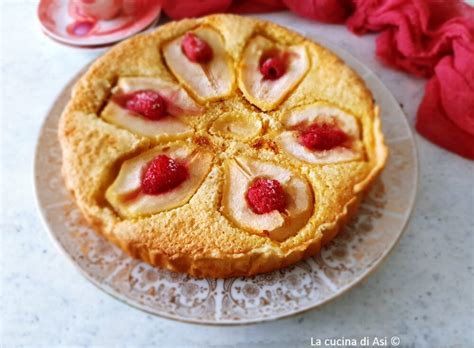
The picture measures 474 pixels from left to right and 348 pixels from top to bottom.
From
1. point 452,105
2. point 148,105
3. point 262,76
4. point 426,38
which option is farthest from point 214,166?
point 426,38

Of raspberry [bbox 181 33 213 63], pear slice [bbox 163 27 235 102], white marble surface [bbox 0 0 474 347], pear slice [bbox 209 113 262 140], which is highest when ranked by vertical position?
raspberry [bbox 181 33 213 63]

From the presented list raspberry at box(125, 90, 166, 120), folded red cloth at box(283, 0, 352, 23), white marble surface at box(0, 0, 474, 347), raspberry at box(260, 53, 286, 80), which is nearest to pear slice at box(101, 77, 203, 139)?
raspberry at box(125, 90, 166, 120)

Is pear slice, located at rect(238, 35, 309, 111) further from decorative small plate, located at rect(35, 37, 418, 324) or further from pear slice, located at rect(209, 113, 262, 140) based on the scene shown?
decorative small plate, located at rect(35, 37, 418, 324)

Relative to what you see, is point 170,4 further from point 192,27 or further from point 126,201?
point 126,201

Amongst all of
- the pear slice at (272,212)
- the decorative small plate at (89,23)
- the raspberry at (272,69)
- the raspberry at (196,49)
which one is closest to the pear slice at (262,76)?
the raspberry at (272,69)

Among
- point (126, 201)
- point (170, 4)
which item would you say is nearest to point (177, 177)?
point (126, 201)

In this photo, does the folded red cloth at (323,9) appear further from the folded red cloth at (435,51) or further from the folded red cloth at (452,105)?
the folded red cloth at (452,105)

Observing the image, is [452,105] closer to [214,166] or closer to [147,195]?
[214,166]

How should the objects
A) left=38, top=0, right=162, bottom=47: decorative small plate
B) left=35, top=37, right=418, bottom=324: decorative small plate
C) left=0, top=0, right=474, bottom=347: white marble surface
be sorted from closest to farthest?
left=35, top=37, right=418, bottom=324: decorative small plate < left=0, top=0, right=474, bottom=347: white marble surface < left=38, top=0, right=162, bottom=47: decorative small plate
